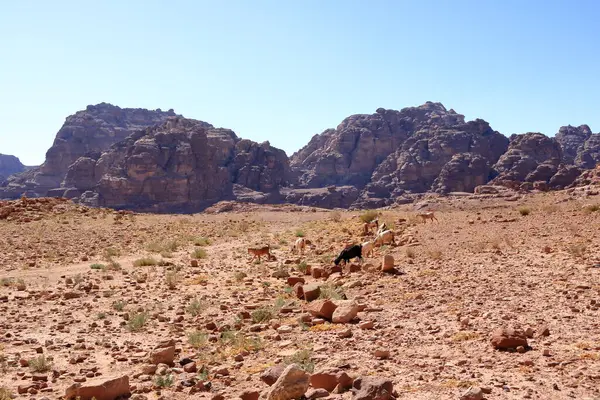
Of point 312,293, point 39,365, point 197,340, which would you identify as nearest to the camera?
point 39,365

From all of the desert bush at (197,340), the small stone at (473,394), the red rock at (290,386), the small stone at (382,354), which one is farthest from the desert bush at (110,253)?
the small stone at (473,394)

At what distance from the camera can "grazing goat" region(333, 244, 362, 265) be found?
14656mm

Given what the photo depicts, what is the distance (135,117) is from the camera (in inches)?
7308

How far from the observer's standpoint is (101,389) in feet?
17.7

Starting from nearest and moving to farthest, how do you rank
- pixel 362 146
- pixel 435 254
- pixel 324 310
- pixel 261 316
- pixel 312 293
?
pixel 324 310 → pixel 261 316 → pixel 312 293 → pixel 435 254 → pixel 362 146

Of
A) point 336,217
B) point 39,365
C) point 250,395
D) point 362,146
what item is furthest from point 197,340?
point 362,146

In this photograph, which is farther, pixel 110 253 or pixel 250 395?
pixel 110 253

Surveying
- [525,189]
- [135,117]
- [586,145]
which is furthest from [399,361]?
[135,117]

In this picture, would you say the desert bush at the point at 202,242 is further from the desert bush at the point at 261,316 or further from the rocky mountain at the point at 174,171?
the rocky mountain at the point at 174,171

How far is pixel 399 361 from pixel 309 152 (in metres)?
159

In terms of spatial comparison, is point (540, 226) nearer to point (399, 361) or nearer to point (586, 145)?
point (399, 361)

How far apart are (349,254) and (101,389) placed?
9985 millimetres

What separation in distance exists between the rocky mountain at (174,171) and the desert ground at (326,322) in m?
89.2

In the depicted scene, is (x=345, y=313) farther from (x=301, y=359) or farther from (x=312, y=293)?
(x=312, y=293)
